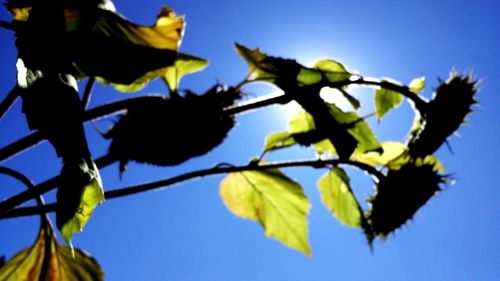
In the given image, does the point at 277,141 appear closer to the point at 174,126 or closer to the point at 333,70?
the point at 333,70

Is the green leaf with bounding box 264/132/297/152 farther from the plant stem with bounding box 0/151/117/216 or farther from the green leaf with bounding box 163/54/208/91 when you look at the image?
the plant stem with bounding box 0/151/117/216

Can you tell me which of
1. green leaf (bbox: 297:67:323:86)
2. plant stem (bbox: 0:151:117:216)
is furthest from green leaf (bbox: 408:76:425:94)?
plant stem (bbox: 0:151:117:216)

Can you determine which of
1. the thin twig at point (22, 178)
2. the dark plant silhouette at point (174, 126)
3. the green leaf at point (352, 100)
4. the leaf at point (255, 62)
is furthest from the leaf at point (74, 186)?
the green leaf at point (352, 100)

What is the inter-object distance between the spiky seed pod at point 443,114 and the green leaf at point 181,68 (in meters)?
0.40

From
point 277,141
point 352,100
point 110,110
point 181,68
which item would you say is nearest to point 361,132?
point 352,100

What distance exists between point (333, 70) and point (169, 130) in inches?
13.7

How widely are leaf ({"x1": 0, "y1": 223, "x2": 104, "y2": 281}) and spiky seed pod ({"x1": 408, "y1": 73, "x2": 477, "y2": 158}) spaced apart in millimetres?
686

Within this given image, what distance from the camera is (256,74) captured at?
34.3 inches

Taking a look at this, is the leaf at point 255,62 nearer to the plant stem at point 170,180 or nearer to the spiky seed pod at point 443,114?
the plant stem at point 170,180

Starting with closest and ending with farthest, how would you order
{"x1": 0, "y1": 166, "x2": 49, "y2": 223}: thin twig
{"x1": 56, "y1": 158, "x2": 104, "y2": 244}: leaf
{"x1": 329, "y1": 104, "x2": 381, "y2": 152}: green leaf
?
{"x1": 56, "y1": 158, "x2": 104, "y2": 244}: leaf
{"x1": 0, "y1": 166, "x2": 49, "y2": 223}: thin twig
{"x1": 329, "y1": 104, "x2": 381, "y2": 152}: green leaf

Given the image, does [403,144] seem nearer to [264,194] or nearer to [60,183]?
[264,194]

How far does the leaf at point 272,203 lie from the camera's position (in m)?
1.01

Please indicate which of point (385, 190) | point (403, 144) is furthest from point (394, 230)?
point (403, 144)

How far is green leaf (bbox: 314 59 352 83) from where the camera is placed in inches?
33.2
